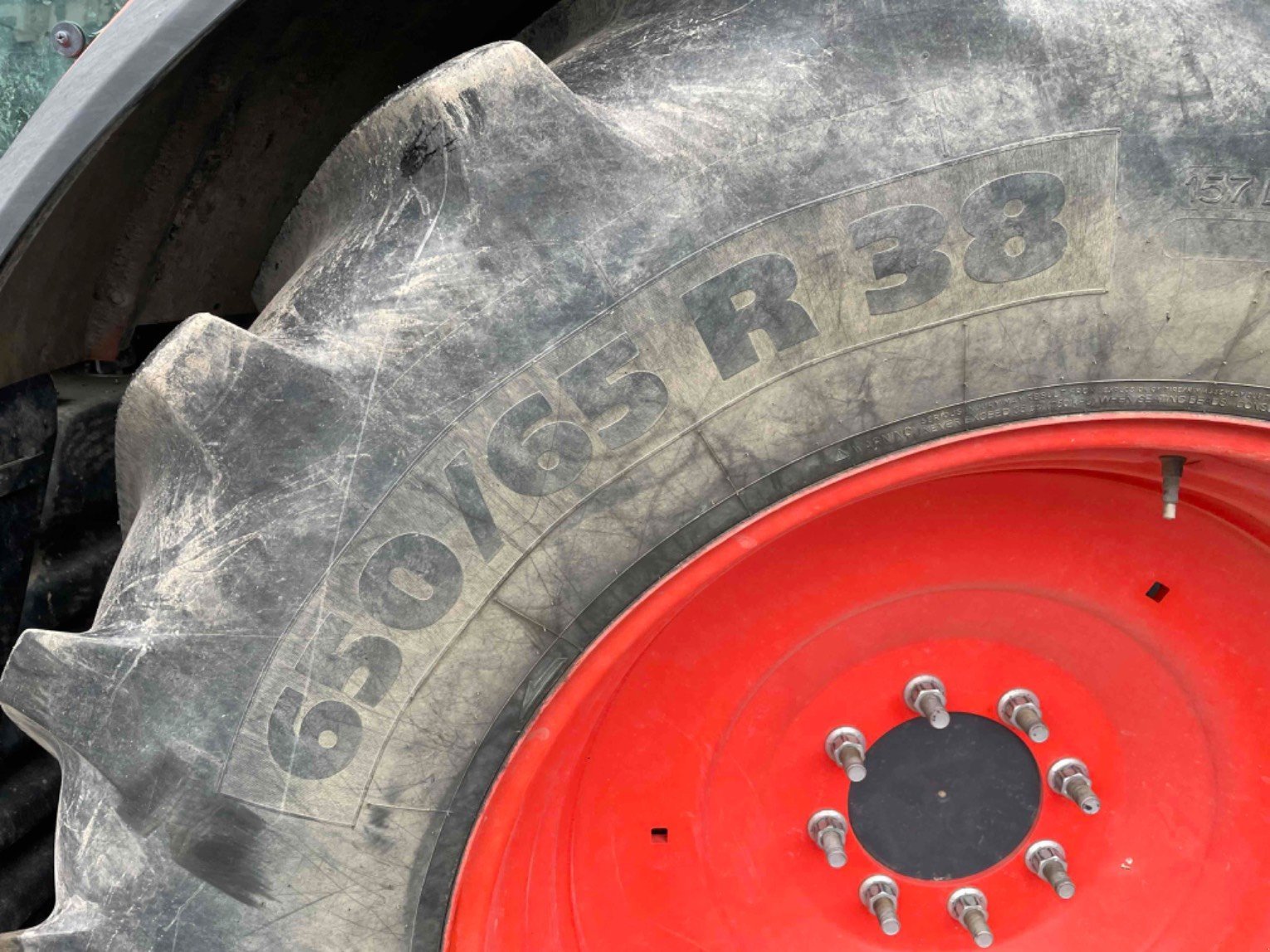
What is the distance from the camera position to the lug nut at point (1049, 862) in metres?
1.25

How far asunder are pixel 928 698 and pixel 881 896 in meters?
0.25

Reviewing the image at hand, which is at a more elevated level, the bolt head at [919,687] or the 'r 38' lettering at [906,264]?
the 'r 38' lettering at [906,264]

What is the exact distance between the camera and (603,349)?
949 mm

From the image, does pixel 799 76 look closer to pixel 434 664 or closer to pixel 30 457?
pixel 434 664

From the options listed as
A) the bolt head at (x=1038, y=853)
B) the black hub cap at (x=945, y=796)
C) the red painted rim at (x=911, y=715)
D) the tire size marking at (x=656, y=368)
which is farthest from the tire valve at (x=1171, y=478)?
the bolt head at (x=1038, y=853)

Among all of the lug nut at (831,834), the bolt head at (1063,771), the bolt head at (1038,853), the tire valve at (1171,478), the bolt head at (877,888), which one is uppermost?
the tire valve at (1171,478)

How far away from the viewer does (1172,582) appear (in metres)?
1.22

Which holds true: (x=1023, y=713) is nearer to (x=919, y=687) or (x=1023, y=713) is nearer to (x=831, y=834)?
(x=919, y=687)

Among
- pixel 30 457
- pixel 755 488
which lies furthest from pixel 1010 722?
pixel 30 457

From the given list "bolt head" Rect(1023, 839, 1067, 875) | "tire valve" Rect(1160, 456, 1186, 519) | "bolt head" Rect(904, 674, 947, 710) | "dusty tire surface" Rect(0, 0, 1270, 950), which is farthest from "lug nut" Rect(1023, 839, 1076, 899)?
"dusty tire surface" Rect(0, 0, 1270, 950)

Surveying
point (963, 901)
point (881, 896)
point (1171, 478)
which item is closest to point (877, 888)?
point (881, 896)

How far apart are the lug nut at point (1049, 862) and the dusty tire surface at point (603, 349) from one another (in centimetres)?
59

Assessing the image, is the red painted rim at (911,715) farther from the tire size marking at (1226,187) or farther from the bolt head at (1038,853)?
the tire size marking at (1226,187)

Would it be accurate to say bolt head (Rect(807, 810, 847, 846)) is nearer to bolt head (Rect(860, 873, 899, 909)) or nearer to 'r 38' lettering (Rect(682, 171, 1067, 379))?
bolt head (Rect(860, 873, 899, 909))
